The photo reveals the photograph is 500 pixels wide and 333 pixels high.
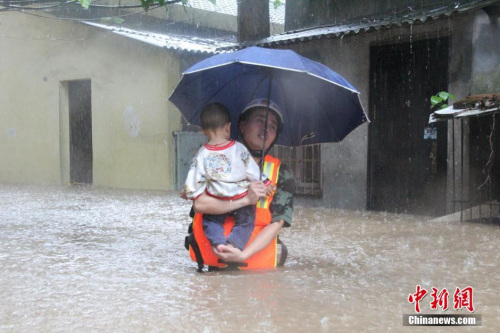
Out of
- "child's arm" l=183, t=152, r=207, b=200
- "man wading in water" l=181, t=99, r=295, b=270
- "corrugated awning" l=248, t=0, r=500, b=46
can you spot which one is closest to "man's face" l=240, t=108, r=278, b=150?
"man wading in water" l=181, t=99, r=295, b=270

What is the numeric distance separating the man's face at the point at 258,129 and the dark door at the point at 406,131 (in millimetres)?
5681

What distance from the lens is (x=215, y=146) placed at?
4176 millimetres

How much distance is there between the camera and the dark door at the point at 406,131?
9539 millimetres

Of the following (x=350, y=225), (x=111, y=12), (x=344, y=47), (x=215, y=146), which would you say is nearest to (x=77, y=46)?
(x=111, y=12)

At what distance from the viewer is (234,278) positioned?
14.2 ft

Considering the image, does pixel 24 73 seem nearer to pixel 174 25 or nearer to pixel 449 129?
pixel 174 25

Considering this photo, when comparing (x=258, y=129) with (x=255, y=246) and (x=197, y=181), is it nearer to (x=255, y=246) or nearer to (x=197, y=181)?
(x=197, y=181)

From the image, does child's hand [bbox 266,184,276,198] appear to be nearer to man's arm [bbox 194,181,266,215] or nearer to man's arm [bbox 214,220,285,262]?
man's arm [bbox 194,181,266,215]

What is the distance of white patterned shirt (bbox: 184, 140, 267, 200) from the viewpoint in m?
4.13

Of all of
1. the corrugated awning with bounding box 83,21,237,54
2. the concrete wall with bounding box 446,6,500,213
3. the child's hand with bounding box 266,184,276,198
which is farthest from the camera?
the corrugated awning with bounding box 83,21,237,54

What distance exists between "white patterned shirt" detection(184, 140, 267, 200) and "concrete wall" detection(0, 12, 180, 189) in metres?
10.1

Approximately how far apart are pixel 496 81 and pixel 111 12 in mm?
11222

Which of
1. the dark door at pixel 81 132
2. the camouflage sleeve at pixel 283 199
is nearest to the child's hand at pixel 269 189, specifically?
the camouflage sleeve at pixel 283 199

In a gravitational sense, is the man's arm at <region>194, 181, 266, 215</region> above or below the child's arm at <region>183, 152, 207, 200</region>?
below
